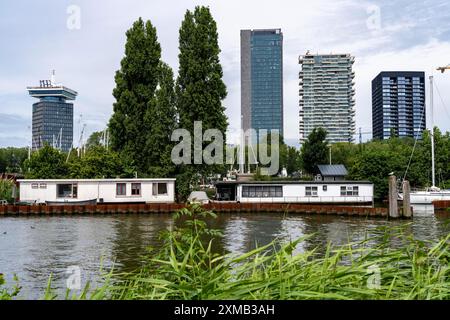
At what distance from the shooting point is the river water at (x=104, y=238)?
16.5 metres

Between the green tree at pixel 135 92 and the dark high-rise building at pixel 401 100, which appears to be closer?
the green tree at pixel 135 92

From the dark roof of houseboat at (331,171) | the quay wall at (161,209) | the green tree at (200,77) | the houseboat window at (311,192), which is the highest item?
the green tree at (200,77)

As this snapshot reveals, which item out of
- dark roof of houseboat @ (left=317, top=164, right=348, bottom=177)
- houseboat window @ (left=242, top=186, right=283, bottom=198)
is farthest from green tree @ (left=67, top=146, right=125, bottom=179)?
dark roof of houseboat @ (left=317, top=164, right=348, bottom=177)

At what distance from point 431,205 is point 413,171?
16035 millimetres

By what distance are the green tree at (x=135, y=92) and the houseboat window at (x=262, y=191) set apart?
1206 centimetres

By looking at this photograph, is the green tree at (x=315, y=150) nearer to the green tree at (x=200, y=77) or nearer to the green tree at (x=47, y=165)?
the green tree at (x=200, y=77)

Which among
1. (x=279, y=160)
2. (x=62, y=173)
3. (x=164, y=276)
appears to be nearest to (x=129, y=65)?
(x=62, y=173)

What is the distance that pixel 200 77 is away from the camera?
48.9 m

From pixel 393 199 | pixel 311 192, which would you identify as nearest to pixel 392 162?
pixel 311 192

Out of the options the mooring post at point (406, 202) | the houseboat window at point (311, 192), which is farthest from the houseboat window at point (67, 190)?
the mooring post at point (406, 202)

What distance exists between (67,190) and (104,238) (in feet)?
75.9

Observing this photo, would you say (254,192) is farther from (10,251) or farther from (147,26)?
(10,251)

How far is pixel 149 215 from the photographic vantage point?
40781 mm

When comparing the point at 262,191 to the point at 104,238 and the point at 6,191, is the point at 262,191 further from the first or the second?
the point at 6,191
